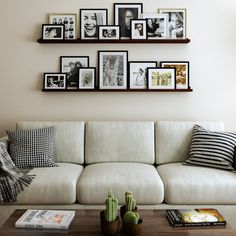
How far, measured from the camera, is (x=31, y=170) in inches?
104

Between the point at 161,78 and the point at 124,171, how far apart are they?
1161 millimetres

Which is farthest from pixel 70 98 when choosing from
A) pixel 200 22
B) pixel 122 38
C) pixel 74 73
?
pixel 200 22

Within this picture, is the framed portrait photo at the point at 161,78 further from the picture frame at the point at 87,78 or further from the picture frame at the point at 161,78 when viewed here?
the picture frame at the point at 87,78

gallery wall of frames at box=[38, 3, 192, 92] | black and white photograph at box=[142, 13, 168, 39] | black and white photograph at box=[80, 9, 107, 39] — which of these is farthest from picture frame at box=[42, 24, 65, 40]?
black and white photograph at box=[142, 13, 168, 39]

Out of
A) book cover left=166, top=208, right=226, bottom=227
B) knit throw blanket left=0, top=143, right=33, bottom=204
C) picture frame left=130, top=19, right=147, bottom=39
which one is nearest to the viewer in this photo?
book cover left=166, top=208, right=226, bottom=227

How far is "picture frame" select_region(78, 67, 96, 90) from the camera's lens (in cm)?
330

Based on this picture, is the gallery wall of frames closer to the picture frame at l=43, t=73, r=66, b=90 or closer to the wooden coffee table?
the picture frame at l=43, t=73, r=66, b=90

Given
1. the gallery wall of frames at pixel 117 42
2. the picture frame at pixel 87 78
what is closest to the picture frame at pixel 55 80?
the gallery wall of frames at pixel 117 42

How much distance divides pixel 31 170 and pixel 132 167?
2.74ft

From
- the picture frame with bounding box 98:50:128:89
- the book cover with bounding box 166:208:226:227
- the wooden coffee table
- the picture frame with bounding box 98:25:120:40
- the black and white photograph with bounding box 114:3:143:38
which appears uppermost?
the black and white photograph with bounding box 114:3:143:38

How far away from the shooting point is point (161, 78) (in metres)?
3.30

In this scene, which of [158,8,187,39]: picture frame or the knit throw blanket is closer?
the knit throw blanket

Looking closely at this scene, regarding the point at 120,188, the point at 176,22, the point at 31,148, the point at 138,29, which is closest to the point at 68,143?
the point at 31,148

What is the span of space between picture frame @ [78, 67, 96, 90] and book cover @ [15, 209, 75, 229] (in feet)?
5.47
